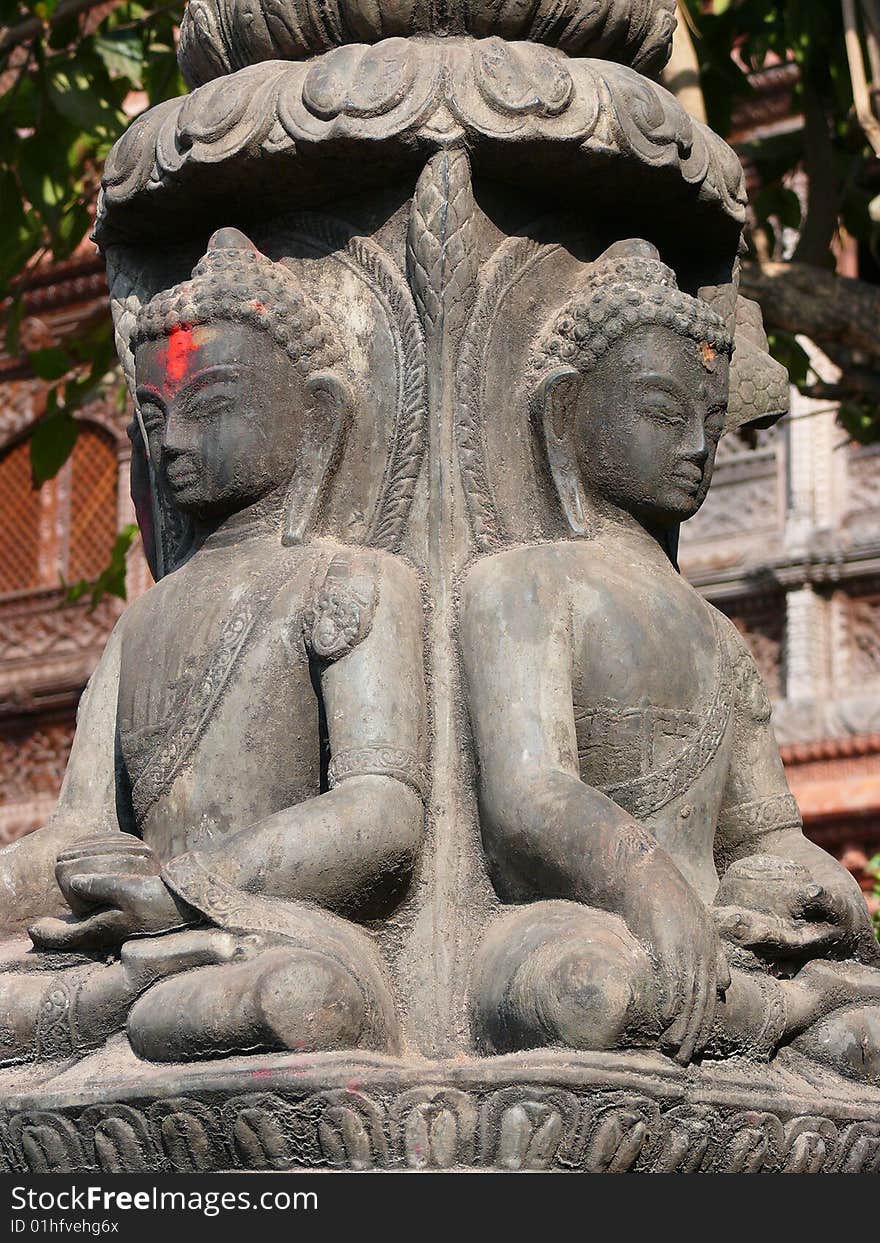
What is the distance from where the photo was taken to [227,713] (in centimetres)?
323

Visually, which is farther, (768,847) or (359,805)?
(768,847)

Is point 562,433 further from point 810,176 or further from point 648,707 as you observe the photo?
point 810,176

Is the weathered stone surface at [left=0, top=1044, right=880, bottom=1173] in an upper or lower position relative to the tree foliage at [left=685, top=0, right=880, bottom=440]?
lower

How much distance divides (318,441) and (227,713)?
480mm

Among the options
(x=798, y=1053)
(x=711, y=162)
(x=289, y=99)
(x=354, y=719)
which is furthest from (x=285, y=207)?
(x=798, y=1053)

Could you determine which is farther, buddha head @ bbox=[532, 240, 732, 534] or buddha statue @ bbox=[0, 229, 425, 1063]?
buddha head @ bbox=[532, 240, 732, 534]

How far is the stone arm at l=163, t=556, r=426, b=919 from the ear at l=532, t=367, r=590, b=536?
31 cm

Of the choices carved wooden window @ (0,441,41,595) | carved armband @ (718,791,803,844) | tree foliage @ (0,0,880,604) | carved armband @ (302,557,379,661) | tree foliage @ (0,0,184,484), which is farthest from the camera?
carved wooden window @ (0,441,41,595)

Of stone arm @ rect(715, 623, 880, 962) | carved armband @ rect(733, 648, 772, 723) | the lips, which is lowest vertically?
stone arm @ rect(715, 623, 880, 962)

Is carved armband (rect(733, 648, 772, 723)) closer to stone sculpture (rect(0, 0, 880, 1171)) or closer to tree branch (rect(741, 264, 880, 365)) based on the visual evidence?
stone sculpture (rect(0, 0, 880, 1171))

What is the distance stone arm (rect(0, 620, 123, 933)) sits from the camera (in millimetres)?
3324

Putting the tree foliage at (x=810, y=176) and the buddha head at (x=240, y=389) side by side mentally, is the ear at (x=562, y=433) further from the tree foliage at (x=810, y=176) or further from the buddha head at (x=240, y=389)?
the tree foliage at (x=810, y=176)

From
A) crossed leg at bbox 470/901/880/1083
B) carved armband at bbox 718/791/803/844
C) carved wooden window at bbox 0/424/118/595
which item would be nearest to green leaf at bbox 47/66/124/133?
carved armband at bbox 718/791/803/844

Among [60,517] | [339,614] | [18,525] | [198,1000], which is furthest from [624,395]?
[18,525]
